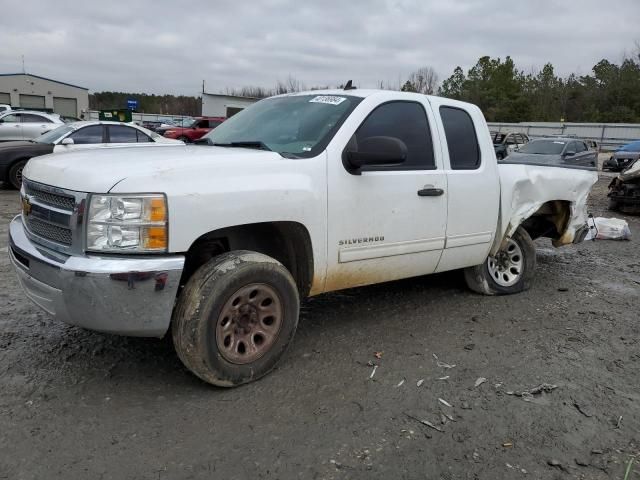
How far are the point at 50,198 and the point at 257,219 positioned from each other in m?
1.21

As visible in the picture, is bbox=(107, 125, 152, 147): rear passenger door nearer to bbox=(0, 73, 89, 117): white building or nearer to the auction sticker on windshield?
the auction sticker on windshield

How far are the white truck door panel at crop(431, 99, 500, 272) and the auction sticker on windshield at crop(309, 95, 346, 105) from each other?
0.89 m

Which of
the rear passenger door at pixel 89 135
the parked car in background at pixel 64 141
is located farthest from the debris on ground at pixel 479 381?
the rear passenger door at pixel 89 135

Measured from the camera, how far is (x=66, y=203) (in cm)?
302

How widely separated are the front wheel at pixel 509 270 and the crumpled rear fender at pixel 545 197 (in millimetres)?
312

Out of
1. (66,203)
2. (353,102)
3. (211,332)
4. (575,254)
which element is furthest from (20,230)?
(575,254)

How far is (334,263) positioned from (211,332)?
1.01 m

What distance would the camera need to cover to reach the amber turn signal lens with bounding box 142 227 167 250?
2.86 m

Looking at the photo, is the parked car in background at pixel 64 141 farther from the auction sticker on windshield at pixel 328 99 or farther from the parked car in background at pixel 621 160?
the parked car in background at pixel 621 160

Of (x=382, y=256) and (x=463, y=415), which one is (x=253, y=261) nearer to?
(x=382, y=256)

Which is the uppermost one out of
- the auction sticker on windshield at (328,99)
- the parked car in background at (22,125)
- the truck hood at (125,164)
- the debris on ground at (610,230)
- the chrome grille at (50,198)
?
the parked car in background at (22,125)

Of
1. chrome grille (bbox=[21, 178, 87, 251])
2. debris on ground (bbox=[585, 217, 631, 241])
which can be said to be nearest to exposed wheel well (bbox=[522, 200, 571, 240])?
debris on ground (bbox=[585, 217, 631, 241])

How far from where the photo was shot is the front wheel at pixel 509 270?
528 centimetres

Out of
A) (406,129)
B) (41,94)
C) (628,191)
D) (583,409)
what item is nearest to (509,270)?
(406,129)
